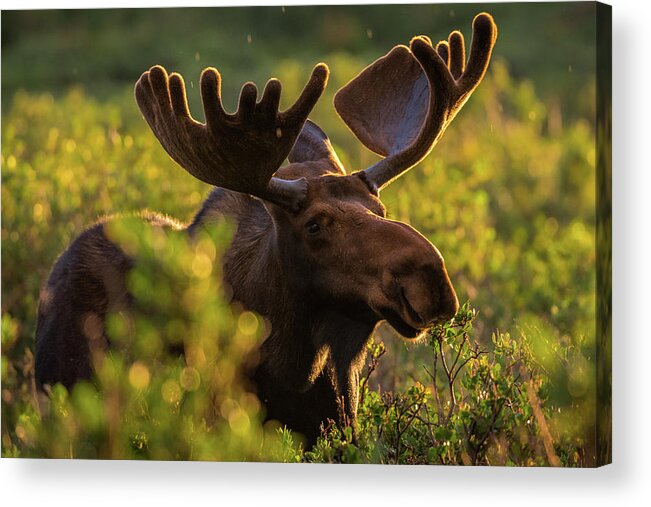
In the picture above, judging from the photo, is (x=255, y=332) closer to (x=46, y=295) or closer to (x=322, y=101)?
(x=46, y=295)

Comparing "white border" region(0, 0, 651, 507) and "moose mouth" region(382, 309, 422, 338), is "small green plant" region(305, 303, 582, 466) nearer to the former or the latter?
"white border" region(0, 0, 651, 507)

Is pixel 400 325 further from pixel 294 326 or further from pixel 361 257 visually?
pixel 294 326

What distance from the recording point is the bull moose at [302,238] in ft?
19.5

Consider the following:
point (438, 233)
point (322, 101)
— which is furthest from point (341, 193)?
point (322, 101)

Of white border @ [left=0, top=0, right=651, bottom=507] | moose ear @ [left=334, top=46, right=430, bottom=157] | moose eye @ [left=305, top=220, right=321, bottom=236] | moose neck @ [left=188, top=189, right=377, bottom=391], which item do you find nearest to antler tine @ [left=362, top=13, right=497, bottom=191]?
moose ear @ [left=334, top=46, right=430, bottom=157]

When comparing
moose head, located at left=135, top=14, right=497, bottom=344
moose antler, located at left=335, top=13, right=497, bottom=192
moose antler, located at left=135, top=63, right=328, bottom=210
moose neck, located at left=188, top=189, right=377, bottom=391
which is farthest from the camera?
moose antler, located at left=335, top=13, right=497, bottom=192

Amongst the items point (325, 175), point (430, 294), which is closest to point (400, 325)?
point (430, 294)

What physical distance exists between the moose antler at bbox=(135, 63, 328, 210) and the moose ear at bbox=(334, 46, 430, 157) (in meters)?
0.71

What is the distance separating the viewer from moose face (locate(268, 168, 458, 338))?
18.9 feet

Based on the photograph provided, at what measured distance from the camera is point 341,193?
6.22 metres

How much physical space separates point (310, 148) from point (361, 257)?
2.61 feet

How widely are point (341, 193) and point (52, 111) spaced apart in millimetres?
3311

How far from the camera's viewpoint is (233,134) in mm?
6098

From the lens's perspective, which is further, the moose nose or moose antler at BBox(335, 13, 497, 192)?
moose antler at BBox(335, 13, 497, 192)
